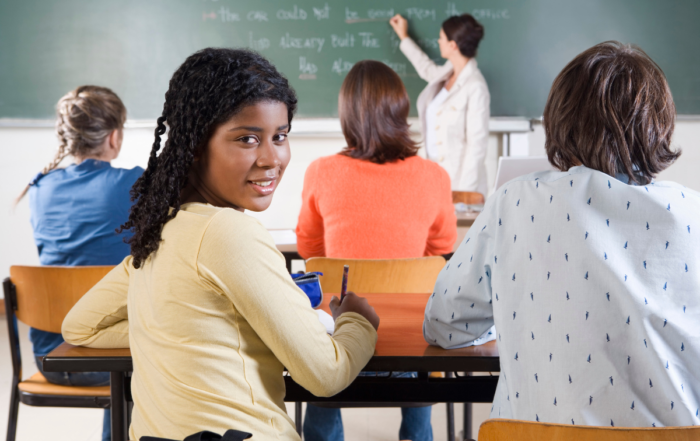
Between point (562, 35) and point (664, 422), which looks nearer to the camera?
point (664, 422)

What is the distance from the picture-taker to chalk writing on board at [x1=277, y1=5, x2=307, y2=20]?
4141 mm

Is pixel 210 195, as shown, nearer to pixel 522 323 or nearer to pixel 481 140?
pixel 522 323

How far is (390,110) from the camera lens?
210cm

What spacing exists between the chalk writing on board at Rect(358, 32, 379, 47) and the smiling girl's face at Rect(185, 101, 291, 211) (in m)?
3.33

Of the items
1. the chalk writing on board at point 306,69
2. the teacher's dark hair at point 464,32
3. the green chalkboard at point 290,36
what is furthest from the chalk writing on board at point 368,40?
the teacher's dark hair at point 464,32

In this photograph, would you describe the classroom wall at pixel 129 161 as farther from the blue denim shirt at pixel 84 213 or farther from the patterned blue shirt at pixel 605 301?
the patterned blue shirt at pixel 605 301

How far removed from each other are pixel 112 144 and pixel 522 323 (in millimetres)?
1726

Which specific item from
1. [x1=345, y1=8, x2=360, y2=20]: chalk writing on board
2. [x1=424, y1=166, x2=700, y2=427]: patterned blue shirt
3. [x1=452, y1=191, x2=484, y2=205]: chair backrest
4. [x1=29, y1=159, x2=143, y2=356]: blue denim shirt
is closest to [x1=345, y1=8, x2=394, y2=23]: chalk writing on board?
[x1=345, y1=8, x2=360, y2=20]: chalk writing on board

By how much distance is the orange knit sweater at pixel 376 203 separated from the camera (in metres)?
1.99

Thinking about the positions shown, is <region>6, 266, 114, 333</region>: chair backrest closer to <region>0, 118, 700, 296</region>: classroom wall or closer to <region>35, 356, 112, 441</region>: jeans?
<region>35, 356, 112, 441</region>: jeans

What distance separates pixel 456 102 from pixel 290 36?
3.91 feet

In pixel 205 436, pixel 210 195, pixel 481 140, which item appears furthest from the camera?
pixel 481 140

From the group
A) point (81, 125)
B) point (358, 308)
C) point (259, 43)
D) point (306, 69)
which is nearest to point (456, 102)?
point (306, 69)

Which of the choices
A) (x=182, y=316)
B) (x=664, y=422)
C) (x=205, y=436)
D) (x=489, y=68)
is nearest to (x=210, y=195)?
(x=182, y=316)
